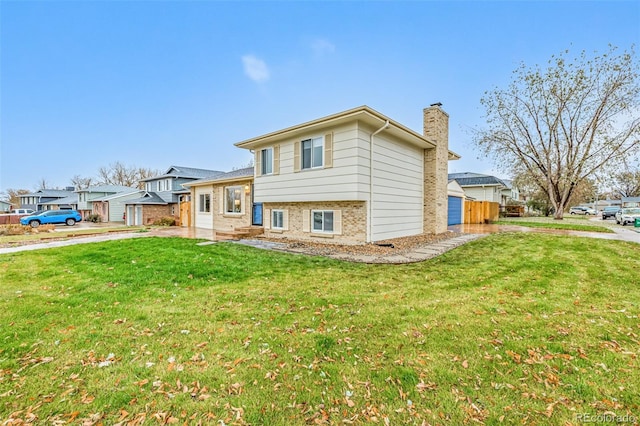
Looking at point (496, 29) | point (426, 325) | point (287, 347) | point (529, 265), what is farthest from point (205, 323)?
point (496, 29)

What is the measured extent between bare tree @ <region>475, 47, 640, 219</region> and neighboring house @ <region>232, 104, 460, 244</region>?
514 inches

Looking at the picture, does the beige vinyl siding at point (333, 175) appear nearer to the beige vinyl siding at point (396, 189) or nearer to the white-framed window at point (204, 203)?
the beige vinyl siding at point (396, 189)

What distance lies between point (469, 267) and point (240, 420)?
6.50m

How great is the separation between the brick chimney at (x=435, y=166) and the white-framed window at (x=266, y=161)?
7518 mm

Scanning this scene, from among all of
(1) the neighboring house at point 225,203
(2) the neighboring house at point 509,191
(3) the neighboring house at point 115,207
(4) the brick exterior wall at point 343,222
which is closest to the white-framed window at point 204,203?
(1) the neighboring house at point 225,203

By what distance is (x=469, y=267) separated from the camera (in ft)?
22.7

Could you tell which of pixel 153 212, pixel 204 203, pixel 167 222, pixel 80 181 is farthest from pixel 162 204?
pixel 80 181

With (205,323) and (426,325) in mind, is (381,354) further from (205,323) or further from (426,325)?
(205,323)

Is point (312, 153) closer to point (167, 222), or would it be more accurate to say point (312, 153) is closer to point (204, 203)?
point (204, 203)

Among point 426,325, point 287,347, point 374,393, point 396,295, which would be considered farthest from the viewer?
point 396,295

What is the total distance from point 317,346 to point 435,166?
12.2 m

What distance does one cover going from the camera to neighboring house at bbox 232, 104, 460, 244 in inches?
392

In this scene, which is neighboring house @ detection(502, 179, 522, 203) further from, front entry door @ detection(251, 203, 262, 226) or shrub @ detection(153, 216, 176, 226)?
shrub @ detection(153, 216, 176, 226)

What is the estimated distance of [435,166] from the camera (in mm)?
13344
